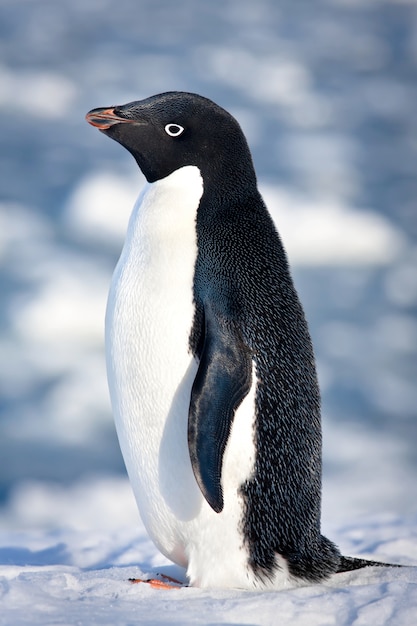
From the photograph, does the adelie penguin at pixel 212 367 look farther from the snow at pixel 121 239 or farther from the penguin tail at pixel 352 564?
the snow at pixel 121 239

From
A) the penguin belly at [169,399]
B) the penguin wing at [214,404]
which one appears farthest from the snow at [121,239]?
the penguin wing at [214,404]

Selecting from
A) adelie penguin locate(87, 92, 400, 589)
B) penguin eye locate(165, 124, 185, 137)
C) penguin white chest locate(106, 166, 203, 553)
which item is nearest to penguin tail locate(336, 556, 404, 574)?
adelie penguin locate(87, 92, 400, 589)

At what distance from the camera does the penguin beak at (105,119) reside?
1870mm

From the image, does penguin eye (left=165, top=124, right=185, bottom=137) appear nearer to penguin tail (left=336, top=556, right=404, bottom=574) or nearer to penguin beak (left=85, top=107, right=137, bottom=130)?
penguin beak (left=85, top=107, right=137, bottom=130)

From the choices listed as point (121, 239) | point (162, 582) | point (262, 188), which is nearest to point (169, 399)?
point (162, 582)

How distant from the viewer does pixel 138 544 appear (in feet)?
8.35

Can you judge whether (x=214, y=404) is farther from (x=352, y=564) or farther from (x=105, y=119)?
(x=105, y=119)

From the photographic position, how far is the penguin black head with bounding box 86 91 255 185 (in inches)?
72.4

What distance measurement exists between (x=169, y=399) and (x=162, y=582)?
37 centimetres

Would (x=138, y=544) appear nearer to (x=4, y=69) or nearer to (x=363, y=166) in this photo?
(x=363, y=166)

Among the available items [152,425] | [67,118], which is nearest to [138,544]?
[152,425]

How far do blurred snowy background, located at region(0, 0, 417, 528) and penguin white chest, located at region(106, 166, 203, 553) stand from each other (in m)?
1.31

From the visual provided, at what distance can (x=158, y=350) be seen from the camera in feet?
5.75

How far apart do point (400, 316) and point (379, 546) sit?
485 centimetres
